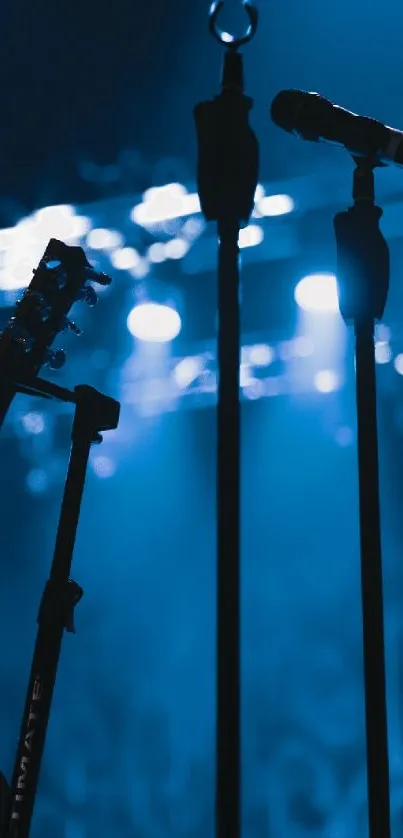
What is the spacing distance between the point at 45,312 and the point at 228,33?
2.77 ft

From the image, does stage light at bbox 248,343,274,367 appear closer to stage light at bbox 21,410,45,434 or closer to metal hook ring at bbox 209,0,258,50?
stage light at bbox 21,410,45,434

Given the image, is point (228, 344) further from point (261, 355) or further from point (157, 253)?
point (261, 355)

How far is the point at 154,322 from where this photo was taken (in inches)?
340

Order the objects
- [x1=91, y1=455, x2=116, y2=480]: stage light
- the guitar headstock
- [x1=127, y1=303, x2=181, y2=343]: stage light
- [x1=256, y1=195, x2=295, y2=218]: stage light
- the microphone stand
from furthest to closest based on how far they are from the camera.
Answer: [x1=91, y1=455, x2=116, y2=480]: stage light, [x1=127, y1=303, x2=181, y2=343]: stage light, [x1=256, y1=195, x2=295, y2=218]: stage light, the guitar headstock, the microphone stand


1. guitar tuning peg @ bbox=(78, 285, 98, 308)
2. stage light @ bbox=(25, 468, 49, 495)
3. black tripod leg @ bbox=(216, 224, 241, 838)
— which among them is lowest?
black tripod leg @ bbox=(216, 224, 241, 838)

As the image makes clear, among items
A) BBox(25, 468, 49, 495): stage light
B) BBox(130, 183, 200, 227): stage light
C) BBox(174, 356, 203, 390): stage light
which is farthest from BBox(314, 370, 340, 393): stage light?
Answer: BBox(25, 468, 49, 495): stage light

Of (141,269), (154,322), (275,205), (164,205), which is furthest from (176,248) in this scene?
(275,205)

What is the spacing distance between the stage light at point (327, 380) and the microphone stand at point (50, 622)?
642 cm

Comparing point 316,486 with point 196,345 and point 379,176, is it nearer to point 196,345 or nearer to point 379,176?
point 196,345

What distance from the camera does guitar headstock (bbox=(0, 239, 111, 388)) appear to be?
2.05 m

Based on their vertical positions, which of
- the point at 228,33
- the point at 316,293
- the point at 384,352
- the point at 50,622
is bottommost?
the point at 50,622

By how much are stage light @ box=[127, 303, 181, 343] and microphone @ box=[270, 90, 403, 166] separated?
6919mm

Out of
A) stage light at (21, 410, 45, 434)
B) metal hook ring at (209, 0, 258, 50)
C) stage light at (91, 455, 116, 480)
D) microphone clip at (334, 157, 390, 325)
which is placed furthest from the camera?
stage light at (91, 455, 116, 480)

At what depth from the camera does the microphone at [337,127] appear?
1.56 m
